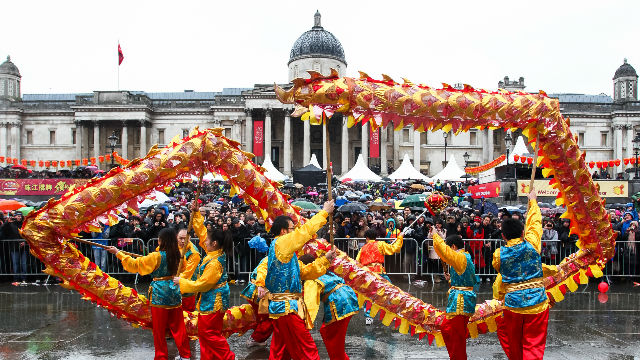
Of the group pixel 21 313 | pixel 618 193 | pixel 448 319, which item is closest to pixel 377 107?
pixel 448 319

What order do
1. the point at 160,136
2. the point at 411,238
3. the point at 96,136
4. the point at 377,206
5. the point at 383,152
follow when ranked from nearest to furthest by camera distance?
the point at 411,238 → the point at 377,206 → the point at 383,152 → the point at 96,136 → the point at 160,136

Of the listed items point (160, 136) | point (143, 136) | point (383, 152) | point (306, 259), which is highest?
point (160, 136)

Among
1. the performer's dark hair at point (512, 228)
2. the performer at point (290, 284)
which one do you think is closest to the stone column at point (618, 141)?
the performer's dark hair at point (512, 228)

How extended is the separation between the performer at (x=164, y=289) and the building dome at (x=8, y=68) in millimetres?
68834

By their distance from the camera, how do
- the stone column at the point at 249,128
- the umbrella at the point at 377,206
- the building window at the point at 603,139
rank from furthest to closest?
1. the building window at the point at 603,139
2. the stone column at the point at 249,128
3. the umbrella at the point at 377,206

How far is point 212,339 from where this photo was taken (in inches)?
230

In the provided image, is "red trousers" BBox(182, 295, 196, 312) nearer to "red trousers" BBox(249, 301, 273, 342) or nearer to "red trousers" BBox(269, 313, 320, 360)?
"red trousers" BBox(249, 301, 273, 342)

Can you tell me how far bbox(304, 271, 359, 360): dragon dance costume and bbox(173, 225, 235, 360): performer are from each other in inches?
38.0

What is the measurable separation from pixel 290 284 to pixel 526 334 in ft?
7.85

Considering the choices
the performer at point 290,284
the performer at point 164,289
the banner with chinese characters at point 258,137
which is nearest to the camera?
the performer at point 290,284

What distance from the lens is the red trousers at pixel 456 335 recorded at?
5773mm

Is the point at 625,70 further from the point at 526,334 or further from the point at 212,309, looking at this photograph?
the point at 212,309

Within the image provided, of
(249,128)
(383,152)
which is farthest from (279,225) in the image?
(249,128)

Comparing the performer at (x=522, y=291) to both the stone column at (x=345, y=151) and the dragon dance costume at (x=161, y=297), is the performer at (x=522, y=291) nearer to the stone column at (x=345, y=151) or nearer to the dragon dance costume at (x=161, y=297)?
the dragon dance costume at (x=161, y=297)
